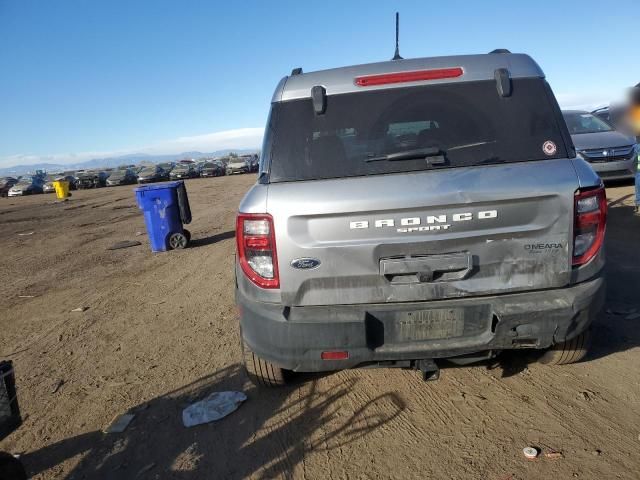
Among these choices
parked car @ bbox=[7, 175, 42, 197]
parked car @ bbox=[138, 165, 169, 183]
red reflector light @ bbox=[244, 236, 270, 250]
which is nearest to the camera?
red reflector light @ bbox=[244, 236, 270, 250]

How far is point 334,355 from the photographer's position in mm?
2584

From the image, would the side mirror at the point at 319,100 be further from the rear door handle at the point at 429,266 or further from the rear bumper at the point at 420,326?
the rear bumper at the point at 420,326

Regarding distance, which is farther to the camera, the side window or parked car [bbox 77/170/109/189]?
parked car [bbox 77/170/109/189]

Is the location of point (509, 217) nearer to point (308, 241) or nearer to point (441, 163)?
point (441, 163)

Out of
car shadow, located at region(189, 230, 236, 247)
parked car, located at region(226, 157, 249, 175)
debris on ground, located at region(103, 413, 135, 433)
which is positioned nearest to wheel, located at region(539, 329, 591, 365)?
debris on ground, located at region(103, 413, 135, 433)

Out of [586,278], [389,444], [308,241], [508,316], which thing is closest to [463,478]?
[389,444]

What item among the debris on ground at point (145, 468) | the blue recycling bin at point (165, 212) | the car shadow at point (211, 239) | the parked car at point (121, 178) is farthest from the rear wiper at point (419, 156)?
the parked car at point (121, 178)

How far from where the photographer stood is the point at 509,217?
2.47 meters

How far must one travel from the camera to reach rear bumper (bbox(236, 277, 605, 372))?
251 centimetres

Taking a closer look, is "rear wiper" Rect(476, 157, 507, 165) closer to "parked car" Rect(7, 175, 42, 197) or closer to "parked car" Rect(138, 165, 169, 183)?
"parked car" Rect(138, 165, 169, 183)

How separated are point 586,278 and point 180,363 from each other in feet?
10.7

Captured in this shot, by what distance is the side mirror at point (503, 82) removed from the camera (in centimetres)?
271

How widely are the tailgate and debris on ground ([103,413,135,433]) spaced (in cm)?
168

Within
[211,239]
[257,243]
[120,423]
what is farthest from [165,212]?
[257,243]
